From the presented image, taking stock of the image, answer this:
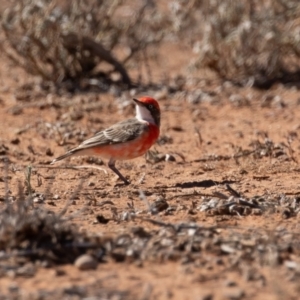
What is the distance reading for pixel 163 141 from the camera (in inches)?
425

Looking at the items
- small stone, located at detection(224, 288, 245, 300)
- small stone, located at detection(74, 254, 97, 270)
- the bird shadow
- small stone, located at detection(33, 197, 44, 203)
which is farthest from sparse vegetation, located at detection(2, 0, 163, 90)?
small stone, located at detection(224, 288, 245, 300)

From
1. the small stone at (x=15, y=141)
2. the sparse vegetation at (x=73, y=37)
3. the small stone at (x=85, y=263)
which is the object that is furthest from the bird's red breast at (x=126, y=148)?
the sparse vegetation at (x=73, y=37)

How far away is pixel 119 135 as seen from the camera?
938cm

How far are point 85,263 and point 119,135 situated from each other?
370cm

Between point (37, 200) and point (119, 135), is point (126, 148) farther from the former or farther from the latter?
point (37, 200)

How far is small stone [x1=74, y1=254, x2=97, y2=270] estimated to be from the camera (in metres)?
5.79

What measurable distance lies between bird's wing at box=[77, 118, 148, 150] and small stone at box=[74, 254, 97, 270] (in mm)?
3366

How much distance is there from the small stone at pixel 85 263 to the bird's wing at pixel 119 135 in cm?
337

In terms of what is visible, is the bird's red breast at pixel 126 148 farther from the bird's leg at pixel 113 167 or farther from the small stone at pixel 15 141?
the small stone at pixel 15 141

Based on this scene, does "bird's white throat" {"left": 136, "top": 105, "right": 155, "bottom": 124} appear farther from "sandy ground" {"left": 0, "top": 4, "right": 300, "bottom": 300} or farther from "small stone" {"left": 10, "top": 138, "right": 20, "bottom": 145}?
"small stone" {"left": 10, "top": 138, "right": 20, "bottom": 145}

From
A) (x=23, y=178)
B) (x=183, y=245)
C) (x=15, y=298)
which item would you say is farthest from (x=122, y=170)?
(x=15, y=298)

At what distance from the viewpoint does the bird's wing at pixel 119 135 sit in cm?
925

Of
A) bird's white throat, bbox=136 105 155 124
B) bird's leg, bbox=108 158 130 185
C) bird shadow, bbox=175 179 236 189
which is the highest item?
bird's white throat, bbox=136 105 155 124

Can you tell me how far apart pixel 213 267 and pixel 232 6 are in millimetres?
8415
